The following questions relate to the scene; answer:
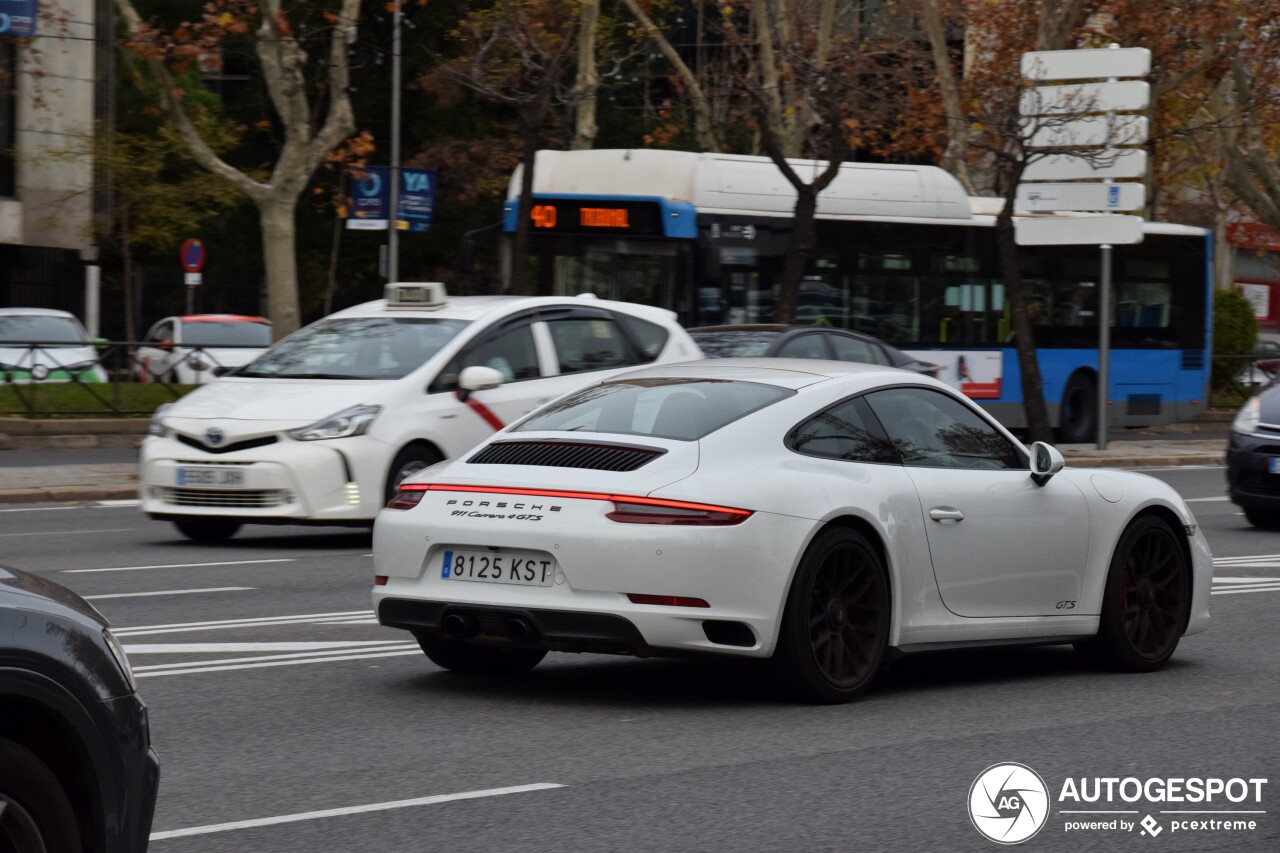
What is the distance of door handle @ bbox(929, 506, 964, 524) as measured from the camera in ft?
26.8

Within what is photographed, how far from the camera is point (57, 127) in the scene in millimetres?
44781

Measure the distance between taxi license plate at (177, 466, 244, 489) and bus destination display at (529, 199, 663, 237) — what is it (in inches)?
468

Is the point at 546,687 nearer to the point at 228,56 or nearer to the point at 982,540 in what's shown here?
the point at 982,540

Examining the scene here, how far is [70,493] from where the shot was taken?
1881cm

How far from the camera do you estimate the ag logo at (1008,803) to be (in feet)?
19.5

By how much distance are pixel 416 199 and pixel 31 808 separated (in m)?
22.4

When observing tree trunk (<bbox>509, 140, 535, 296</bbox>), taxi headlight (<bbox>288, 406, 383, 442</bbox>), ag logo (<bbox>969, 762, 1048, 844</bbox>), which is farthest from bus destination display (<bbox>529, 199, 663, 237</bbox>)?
ag logo (<bbox>969, 762, 1048, 844</bbox>)

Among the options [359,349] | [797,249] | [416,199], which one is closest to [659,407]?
[359,349]

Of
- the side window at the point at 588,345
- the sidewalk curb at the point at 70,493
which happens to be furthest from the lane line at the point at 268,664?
the sidewalk curb at the point at 70,493

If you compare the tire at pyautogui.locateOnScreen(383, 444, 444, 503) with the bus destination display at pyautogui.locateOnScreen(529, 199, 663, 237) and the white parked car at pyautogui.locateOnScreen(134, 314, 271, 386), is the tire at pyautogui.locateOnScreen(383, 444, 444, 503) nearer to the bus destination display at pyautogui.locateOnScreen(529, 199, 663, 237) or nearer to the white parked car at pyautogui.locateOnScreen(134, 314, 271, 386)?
the white parked car at pyautogui.locateOnScreen(134, 314, 271, 386)

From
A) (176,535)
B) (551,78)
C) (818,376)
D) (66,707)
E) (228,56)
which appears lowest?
(176,535)

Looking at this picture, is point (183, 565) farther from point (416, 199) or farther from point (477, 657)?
point (416, 199)

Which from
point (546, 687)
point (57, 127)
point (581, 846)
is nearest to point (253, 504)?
point (546, 687)

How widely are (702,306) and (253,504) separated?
12.7m
